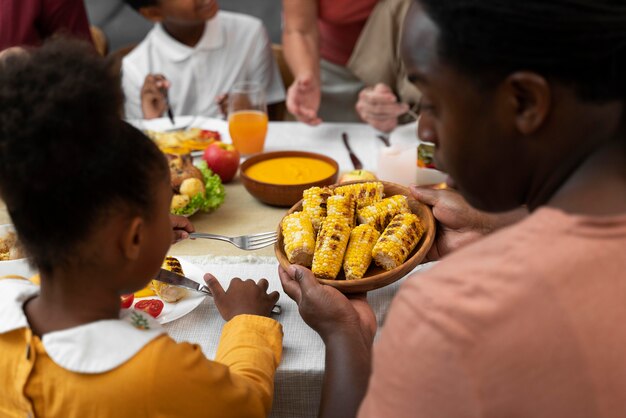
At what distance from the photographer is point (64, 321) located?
95cm

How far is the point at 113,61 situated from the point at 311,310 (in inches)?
22.4

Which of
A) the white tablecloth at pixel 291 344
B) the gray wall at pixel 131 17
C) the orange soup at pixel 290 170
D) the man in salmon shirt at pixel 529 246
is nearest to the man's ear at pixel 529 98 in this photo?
the man in salmon shirt at pixel 529 246

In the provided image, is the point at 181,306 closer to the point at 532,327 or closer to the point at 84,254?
the point at 84,254

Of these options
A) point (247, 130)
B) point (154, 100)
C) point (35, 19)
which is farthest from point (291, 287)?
point (35, 19)

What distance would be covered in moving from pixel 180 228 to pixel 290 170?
47 cm

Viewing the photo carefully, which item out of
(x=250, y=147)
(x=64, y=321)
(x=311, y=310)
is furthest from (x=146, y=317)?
(x=250, y=147)

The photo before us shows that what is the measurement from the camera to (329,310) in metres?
1.17

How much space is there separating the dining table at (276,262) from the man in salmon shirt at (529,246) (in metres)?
0.09

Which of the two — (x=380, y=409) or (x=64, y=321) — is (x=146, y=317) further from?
(x=380, y=409)

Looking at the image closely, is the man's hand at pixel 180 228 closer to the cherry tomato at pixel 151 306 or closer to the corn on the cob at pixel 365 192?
the cherry tomato at pixel 151 306

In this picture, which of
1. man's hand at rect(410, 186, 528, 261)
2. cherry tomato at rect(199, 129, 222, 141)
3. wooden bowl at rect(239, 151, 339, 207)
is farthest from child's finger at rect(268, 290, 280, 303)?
cherry tomato at rect(199, 129, 222, 141)

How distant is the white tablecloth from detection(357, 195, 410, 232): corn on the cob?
0.47 ft

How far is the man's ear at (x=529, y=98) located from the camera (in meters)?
0.67

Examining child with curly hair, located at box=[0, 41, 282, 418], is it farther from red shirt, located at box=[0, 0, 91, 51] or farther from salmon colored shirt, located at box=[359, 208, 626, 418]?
red shirt, located at box=[0, 0, 91, 51]
